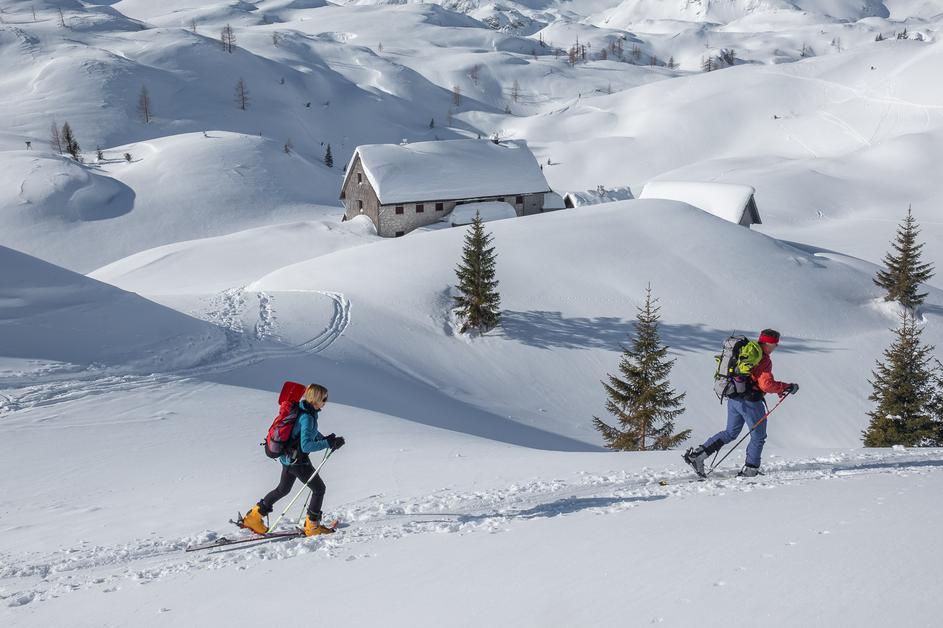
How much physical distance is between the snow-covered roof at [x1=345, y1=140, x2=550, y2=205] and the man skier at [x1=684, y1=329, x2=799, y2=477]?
42.5 m

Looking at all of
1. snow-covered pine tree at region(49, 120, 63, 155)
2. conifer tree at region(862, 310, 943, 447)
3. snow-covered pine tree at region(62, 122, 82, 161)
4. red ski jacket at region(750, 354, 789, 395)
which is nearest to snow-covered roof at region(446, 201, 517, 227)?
conifer tree at region(862, 310, 943, 447)

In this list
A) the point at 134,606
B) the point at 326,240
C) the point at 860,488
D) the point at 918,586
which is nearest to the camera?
the point at 918,586

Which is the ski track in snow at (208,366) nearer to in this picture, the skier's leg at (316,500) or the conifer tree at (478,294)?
the conifer tree at (478,294)

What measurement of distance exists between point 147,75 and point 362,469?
403ft

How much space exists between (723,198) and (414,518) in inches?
2117


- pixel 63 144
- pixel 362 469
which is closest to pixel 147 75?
pixel 63 144

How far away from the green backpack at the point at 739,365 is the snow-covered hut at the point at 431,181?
140 ft

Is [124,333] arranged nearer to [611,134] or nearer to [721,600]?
[721,600]

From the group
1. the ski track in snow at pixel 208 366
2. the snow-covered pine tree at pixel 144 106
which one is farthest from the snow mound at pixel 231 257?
the snow-covered pine tree at pixel 144 106

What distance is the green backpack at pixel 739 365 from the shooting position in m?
9.05

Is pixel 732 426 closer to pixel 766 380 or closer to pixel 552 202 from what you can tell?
pixel 766 380

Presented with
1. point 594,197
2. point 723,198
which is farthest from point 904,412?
point 594,197

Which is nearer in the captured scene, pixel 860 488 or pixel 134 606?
pixel 134 606

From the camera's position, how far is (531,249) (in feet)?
118
